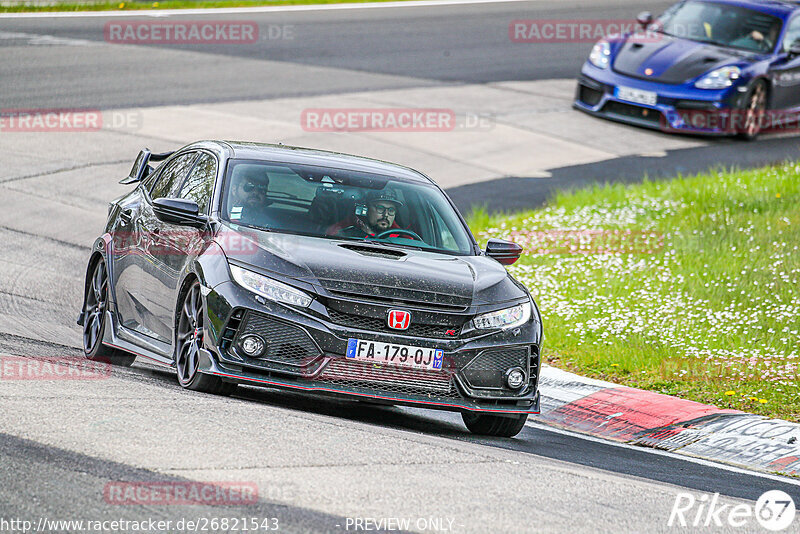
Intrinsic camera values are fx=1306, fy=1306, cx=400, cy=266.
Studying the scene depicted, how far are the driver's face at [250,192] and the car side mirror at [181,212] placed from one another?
1.06ft

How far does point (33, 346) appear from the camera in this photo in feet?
28.0

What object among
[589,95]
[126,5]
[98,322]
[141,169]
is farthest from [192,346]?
[126,5]

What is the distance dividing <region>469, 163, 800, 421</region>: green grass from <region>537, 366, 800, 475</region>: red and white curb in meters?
0.38

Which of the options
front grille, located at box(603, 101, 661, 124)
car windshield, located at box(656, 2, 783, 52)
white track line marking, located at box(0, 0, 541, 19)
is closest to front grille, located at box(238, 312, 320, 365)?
front grille, located at box(603, 101, 661, 124)

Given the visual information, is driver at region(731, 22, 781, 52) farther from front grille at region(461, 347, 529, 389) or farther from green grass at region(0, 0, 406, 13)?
front grille at region(461, 347, 529, 389)

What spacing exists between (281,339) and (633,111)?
13.9m

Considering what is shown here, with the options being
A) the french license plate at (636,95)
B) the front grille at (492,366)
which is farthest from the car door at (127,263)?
the french license plate at (636,95)

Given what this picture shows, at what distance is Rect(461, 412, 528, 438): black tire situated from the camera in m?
7.84

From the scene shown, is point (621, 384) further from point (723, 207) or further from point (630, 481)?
point (723, 207)

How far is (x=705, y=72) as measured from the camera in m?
19.3

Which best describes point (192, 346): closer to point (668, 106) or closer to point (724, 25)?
point (668, 106)

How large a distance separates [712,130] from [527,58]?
654 cm

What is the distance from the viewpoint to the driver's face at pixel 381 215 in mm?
Answer: 8242

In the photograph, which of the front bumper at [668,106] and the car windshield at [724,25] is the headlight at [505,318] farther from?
the car windshield at [724,25]
